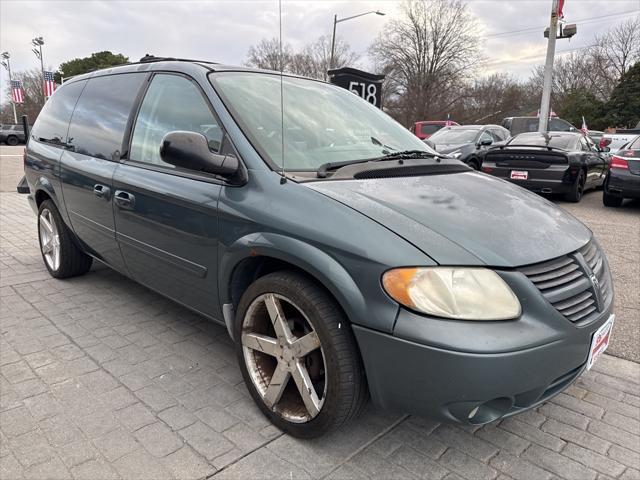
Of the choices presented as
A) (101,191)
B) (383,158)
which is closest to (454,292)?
(383,158)

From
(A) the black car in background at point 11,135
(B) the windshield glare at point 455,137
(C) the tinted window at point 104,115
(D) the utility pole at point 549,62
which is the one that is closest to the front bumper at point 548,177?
(B) the windshield glare at point 455,137

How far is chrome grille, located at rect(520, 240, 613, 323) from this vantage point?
1.80m

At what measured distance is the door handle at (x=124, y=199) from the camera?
2.87 m

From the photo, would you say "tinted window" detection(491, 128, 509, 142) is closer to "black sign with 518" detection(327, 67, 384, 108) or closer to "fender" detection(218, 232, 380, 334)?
"black sign with 518" detection(327, 67, 384, 108)

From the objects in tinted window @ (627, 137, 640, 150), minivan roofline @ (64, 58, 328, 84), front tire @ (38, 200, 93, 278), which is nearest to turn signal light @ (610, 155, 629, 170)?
tinted window @ (627, 137, 640, 150)

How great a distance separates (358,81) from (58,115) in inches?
125

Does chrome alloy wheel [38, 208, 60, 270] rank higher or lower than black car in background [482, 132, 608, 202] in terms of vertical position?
lower

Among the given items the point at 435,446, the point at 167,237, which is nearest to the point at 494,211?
the point at 435,446

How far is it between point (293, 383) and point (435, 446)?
0.73 meters

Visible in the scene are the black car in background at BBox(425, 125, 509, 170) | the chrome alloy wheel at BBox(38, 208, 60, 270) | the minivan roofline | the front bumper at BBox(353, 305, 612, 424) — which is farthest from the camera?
the black car in background at BBox(425, 125, 509, 170)

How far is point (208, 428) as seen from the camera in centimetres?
224

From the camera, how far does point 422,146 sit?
10.3ft

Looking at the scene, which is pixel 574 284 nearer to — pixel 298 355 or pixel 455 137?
pixel 298 355

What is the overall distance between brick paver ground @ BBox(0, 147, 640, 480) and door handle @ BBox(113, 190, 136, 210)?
0.91m
